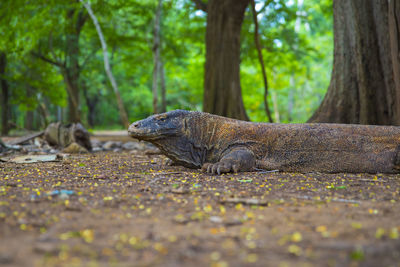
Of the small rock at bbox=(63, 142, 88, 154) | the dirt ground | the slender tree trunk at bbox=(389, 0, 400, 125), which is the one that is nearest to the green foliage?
the small rock at bbox=(63, 142, 88, 154)

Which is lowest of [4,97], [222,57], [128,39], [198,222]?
[198,222]

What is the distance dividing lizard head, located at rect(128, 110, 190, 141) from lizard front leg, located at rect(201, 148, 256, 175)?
1.98ft

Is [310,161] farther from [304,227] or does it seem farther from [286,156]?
[304,227]

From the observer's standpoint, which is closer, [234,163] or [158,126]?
[234,163]

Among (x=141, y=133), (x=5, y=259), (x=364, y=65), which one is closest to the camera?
(x=5, y=259)

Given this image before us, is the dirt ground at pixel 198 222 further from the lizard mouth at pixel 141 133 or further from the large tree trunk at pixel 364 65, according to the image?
the large tree trunk at pixel 364 65

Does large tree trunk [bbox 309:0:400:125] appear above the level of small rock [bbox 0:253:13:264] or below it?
above

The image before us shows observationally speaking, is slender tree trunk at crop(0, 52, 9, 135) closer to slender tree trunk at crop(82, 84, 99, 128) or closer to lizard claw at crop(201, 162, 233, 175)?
lizard claw at crop(201, 162, 233, 175)

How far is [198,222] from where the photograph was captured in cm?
211

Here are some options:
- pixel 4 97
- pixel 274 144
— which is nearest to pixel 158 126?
pixel 274 144

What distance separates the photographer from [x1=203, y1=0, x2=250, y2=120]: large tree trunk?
335 inches

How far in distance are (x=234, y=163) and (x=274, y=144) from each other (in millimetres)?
694

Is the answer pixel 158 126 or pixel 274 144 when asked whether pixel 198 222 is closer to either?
pixel 158 126

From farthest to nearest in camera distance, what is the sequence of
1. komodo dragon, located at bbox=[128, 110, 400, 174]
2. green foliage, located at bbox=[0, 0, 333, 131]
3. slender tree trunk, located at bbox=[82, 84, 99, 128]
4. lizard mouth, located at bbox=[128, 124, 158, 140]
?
slender tree trunk, located at bbox=[82, 84, 99, 128]
green foliage, located at bbox=[0, 0, 333, 131]
komodo dragon, located at bbox=[128, 110, 400, 174]
lizard mouth, located at bbox=[128, 124, 158, 140]
